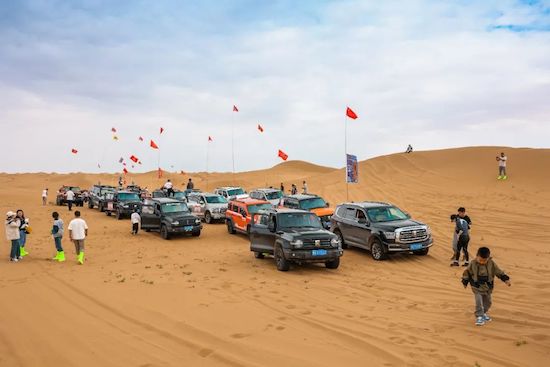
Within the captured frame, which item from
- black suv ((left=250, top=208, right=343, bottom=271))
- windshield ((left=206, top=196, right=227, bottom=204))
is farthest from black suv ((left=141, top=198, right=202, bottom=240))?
black suv ((left=250, top=208, right=343, bottom=271))

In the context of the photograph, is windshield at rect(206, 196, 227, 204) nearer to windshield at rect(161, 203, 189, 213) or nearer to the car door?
windshield at rect(161, 203, 189, 213)

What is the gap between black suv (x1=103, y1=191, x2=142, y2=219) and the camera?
31453mm

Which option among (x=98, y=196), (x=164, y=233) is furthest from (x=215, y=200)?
(x=98, y=196)

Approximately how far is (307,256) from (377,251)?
3.17 meters

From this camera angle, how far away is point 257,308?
1059cm

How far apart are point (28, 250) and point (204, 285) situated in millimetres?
10277

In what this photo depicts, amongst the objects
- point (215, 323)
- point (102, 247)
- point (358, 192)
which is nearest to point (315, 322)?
point (215, 323)

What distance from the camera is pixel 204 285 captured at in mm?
12875

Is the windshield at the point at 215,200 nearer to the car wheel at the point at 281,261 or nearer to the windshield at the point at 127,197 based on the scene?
the windshield at the point at 127,197

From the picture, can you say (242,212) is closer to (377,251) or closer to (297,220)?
(297,220)

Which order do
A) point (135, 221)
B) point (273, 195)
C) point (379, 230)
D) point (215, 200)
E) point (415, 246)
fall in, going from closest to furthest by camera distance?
point (415, 246), point (379, 230), point (135, 221), point (215, 200), point (273, 195)

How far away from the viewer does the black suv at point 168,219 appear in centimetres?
2222

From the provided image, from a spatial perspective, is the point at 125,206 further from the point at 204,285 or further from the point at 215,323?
the point at 215,323

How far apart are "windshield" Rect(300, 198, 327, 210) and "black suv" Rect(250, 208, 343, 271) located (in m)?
5.61
